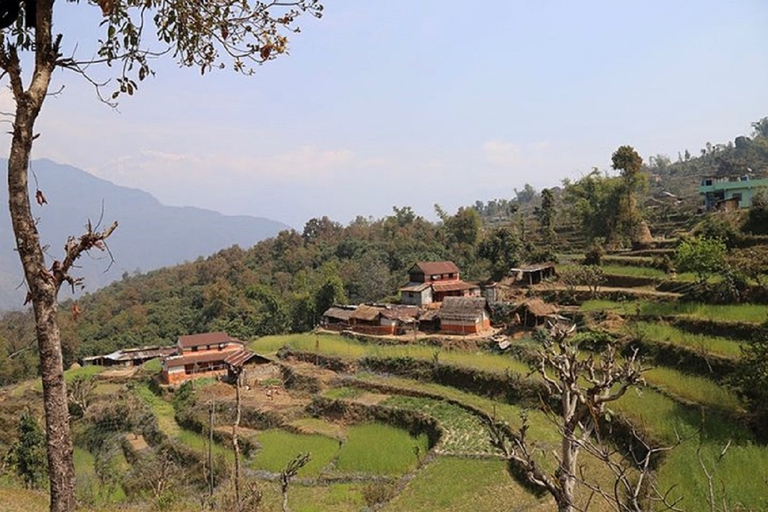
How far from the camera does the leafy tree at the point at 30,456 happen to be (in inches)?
842

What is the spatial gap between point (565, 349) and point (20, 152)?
535 cm

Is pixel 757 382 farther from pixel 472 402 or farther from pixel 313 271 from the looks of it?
pixel 313 271

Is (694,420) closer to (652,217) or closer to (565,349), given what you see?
(565,349)

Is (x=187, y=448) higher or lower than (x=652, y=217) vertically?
lower

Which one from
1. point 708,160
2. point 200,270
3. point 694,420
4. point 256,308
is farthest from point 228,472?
point 708,160

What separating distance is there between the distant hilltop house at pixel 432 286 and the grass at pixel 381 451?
1787 centimetres

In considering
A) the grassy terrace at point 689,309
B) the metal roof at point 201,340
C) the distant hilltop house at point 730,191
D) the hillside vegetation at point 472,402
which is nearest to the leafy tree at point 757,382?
the hillside vegetation at point 472,402

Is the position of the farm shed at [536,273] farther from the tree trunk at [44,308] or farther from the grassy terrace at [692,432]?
the tree trunk at [44,308]

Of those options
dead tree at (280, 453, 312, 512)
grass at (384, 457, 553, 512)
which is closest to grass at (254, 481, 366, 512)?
grass at (384, 457, 553, 512)

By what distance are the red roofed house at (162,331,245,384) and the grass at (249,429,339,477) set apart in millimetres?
13630

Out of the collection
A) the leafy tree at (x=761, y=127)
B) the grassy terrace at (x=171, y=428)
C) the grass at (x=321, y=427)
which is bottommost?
the grassy terrace at (x=171, y=428)

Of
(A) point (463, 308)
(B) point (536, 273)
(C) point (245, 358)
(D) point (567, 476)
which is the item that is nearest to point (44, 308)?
(D) point (567, 476)

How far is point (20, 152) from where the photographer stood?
4516 millimetres

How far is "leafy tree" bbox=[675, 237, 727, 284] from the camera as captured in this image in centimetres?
2464
